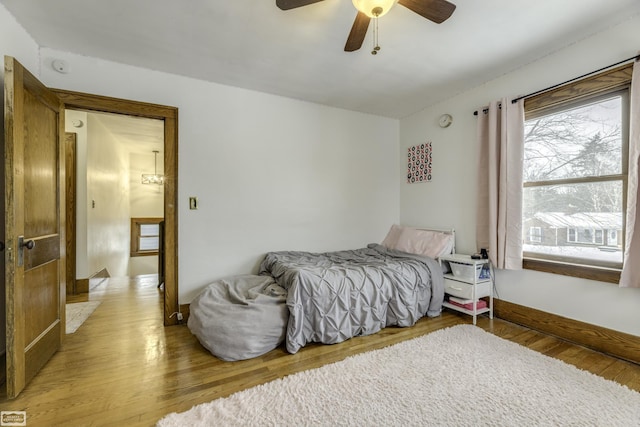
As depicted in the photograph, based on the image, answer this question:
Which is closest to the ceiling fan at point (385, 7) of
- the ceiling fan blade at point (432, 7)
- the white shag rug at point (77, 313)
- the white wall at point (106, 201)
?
the ceiling fan blade at point (432, 7)

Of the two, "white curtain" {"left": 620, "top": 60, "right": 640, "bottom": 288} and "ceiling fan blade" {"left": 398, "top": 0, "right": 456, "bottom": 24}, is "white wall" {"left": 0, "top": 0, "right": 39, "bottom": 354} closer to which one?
"ceiling fan blade" {"left": 398, "top": 0, "right": 456, "bottom": 24}

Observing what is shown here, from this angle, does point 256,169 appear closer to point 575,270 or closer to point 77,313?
point 77,313

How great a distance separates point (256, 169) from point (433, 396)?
270 centimetres

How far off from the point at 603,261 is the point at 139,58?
174 inches

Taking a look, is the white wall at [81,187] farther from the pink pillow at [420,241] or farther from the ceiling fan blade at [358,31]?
the pink pillow at [420,241]

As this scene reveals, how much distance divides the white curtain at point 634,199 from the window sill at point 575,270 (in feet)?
0.36

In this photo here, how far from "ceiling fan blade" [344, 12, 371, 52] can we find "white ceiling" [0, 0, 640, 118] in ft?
0.71

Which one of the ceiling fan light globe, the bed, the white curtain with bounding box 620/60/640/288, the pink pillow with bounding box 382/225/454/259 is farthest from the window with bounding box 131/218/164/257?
the white curtain with bounding box 620/60/640/288

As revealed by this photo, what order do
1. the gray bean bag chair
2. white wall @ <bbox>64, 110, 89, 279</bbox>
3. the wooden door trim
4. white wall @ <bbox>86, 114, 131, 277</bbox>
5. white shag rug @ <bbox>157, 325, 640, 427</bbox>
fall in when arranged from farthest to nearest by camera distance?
white wall @ <bbox>86, 114, 131, 277</bbox> < white wall @ <bbox>64, 110, 89, 279</bbox> < the wooden door trim < the gray bean bag chair < white shag rug @ <bbox>157, 325, 640, 427</bbox>

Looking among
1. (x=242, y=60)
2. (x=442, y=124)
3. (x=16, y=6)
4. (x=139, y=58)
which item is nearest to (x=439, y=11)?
(x=242, y=60)

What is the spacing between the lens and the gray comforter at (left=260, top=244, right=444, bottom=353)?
228 cm

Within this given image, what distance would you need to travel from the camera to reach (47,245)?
1995 millimetres

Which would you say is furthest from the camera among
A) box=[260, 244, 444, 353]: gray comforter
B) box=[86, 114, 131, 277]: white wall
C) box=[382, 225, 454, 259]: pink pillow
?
box=[86, 114, 131, 277]: white wall

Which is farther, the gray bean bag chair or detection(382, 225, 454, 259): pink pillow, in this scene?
detection(382, 225, 454, 259): pink pillow
